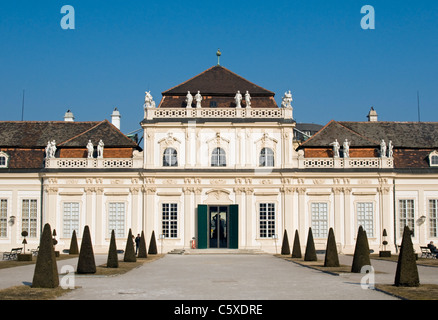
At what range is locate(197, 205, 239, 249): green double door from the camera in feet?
148

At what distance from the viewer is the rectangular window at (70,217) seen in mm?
45469

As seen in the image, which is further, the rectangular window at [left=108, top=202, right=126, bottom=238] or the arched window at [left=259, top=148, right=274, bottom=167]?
the arched window at [left=259, top=148, right=274, bottom=167]

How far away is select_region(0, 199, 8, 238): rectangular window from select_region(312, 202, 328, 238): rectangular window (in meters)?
21.7

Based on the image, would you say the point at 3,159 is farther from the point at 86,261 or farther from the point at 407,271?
the point at 407,271

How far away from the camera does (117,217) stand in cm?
4559

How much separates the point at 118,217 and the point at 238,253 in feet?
29.3

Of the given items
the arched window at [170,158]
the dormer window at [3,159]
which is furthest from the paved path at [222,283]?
the dormer window at [3,159]

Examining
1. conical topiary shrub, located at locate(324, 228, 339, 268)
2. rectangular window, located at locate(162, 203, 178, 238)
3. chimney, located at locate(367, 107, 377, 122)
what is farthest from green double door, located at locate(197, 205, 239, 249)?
chimney, located at locate(367, 107, 377, 122)

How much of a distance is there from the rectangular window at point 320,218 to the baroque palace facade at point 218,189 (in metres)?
0.07

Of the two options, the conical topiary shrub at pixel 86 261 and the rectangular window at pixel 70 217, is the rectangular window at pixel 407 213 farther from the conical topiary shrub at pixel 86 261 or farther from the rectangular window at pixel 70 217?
the conical topiary shrub at pixel 86 261

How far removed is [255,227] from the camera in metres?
45.5

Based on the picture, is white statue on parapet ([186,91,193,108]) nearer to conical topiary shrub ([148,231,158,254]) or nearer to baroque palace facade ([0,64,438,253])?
Result: baroque palace facade ([0,64,438,253])

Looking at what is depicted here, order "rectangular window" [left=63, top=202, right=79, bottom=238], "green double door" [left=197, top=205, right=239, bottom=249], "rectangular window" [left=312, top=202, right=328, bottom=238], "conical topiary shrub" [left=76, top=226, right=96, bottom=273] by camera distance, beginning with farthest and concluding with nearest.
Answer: "rectangular window" [left=312, top=202, right=328, bottom=238] → "rectangular window" [left=63, top=202, right=79, bottom=238] → "green double door" [left=197, top=205, right=239, bottom=249] → "conical topiary shrub" [left=76, top=226, right=96, bottom=273]
